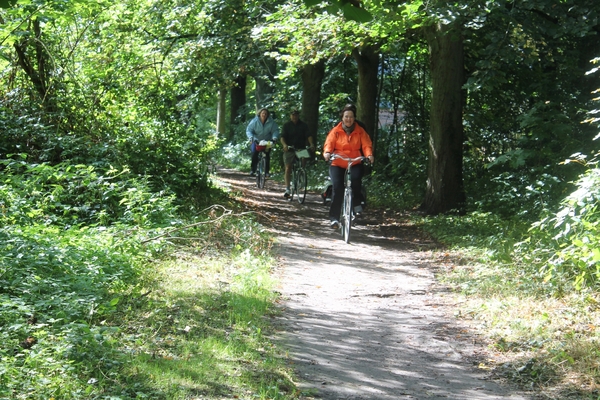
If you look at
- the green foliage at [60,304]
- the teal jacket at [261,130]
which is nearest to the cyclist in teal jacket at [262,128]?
the teal jacket at [261,130]

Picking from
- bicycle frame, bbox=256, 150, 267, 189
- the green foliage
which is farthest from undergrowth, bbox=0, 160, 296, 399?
bicycle frame, bbox=256, 150, 267, 189

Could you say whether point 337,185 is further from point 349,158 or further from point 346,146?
point 346,146

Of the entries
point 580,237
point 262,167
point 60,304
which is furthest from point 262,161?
point 60,304

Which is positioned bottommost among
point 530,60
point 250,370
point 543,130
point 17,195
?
point 250,370

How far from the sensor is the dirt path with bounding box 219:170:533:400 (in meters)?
5.69

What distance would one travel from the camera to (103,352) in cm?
532

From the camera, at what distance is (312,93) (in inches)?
987

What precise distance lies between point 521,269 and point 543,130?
4.57 m

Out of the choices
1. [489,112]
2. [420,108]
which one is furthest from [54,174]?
[420,108]

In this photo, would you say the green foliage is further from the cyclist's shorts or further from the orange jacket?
the cyclist's shorts

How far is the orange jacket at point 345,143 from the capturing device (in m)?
12.5

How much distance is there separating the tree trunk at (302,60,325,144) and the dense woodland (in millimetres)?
3356

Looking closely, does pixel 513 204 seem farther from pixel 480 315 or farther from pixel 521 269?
pixel 480 315

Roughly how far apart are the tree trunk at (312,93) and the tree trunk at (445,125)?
945 cm
